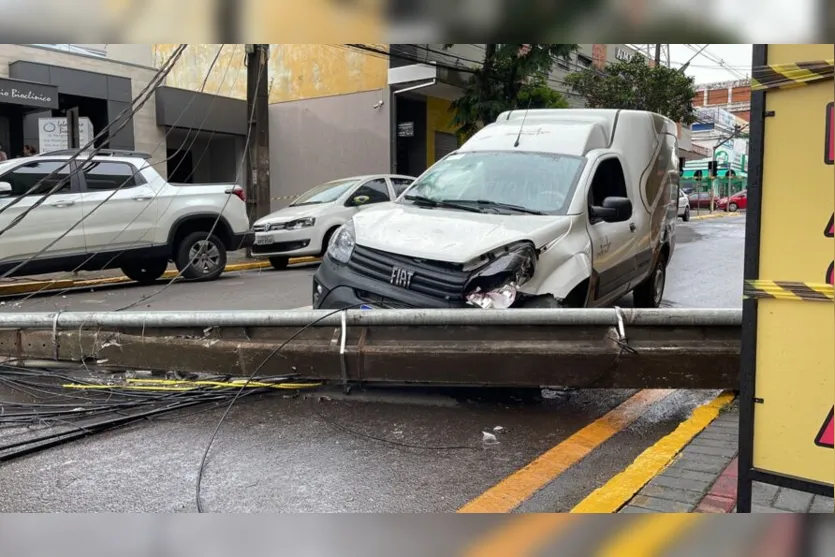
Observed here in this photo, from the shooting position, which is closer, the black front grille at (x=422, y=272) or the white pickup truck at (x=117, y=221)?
the black front grille at (x=422, y=272)

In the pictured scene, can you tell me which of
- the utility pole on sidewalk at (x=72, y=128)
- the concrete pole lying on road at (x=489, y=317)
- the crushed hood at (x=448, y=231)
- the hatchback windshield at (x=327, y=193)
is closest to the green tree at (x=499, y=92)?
the hatchback windshield at (x=327, y=193)

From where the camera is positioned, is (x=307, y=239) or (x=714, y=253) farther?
(x=714, y=253)

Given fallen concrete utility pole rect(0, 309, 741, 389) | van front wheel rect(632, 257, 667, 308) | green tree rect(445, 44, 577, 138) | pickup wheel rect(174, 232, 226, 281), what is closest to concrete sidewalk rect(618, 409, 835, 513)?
fallen concrete utility pole rect(0, 309, 741, 389)

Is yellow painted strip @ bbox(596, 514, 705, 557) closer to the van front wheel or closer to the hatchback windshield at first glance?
the van front wheel

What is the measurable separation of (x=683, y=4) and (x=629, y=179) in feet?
16.2

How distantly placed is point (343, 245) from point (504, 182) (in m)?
1.62

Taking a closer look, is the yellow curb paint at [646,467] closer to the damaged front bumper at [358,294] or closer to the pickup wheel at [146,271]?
the damaged front bumper at [358,294]

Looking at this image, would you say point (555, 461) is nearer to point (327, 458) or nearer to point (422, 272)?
point (327, 458)

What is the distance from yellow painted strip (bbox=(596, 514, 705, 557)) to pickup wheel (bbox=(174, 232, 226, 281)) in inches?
342

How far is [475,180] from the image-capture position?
6.16m

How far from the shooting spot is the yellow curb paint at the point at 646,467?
10.7 ft

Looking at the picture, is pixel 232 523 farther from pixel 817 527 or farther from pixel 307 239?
pixel 307 239

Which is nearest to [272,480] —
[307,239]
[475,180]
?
[475,180]

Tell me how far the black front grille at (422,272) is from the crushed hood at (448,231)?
2.1 inches
